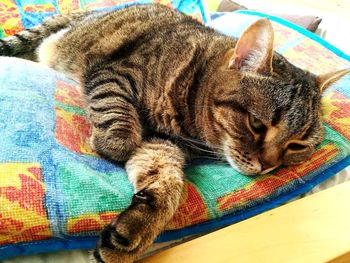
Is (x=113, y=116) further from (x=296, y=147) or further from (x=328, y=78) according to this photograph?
(x=328, y=78)

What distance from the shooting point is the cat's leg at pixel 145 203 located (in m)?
0.86

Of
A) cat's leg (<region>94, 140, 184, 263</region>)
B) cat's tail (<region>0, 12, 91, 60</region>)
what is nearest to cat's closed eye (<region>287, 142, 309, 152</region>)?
cat's leg (<region>94, 140, 184, 263</region>)

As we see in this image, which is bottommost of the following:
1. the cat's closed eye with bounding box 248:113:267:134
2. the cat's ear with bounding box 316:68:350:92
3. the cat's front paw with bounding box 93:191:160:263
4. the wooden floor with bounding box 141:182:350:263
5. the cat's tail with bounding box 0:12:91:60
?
the cat's tail with bounding box 0:12:91:60

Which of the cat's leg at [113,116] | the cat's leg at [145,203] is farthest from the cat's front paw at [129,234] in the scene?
the cat's leg at [113,116]

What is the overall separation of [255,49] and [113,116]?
51cm

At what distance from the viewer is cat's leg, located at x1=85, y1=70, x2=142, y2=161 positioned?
118 cm

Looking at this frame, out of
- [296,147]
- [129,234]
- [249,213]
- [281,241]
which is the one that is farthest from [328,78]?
[129,234]

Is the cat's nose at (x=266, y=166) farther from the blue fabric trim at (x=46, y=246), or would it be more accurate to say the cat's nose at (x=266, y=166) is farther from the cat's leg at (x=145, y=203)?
the blue fabric trim at (x=46, y=246)

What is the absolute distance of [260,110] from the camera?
114 cm

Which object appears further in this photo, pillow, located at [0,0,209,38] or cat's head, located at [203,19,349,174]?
pillow, located at [0,0,209,38]

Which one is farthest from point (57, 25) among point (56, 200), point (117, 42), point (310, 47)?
point (56, 200)

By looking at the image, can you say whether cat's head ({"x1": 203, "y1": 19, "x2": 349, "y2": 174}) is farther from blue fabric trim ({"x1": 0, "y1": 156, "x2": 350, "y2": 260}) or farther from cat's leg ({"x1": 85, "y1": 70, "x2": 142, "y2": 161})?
cat's leg ({"x1": 85, "y1": 70, "x2": 142, "y2": 161})

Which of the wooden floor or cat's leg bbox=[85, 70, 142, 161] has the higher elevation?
the wooden floor

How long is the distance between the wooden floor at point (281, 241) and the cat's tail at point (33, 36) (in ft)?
4.91
